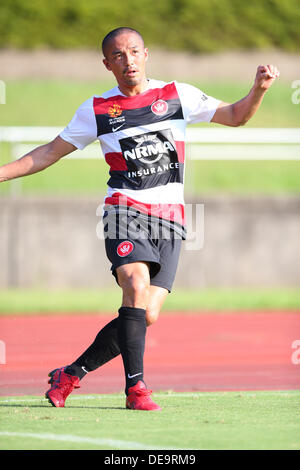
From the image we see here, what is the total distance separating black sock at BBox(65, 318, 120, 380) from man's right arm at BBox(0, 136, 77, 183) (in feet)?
3.80

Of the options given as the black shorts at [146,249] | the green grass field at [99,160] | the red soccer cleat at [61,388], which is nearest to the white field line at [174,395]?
the red soccer cleat at [61,388]

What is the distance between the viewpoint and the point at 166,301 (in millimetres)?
14719

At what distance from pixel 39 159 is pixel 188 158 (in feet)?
36.4

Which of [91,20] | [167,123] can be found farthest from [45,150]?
[91,20]

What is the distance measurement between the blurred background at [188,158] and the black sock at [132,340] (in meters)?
7.57

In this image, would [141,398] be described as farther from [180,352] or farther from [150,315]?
[180,352]

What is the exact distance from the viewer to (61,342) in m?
10.9

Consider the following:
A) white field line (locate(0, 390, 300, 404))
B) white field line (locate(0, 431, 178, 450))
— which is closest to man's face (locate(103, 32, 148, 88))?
white field line (locate(0, 390, 300, 404))

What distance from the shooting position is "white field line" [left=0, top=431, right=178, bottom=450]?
476 centimetres

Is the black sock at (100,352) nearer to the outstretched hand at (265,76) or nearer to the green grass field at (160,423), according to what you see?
the green grass field at (160,423)

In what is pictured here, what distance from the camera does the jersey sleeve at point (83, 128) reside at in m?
6.43
